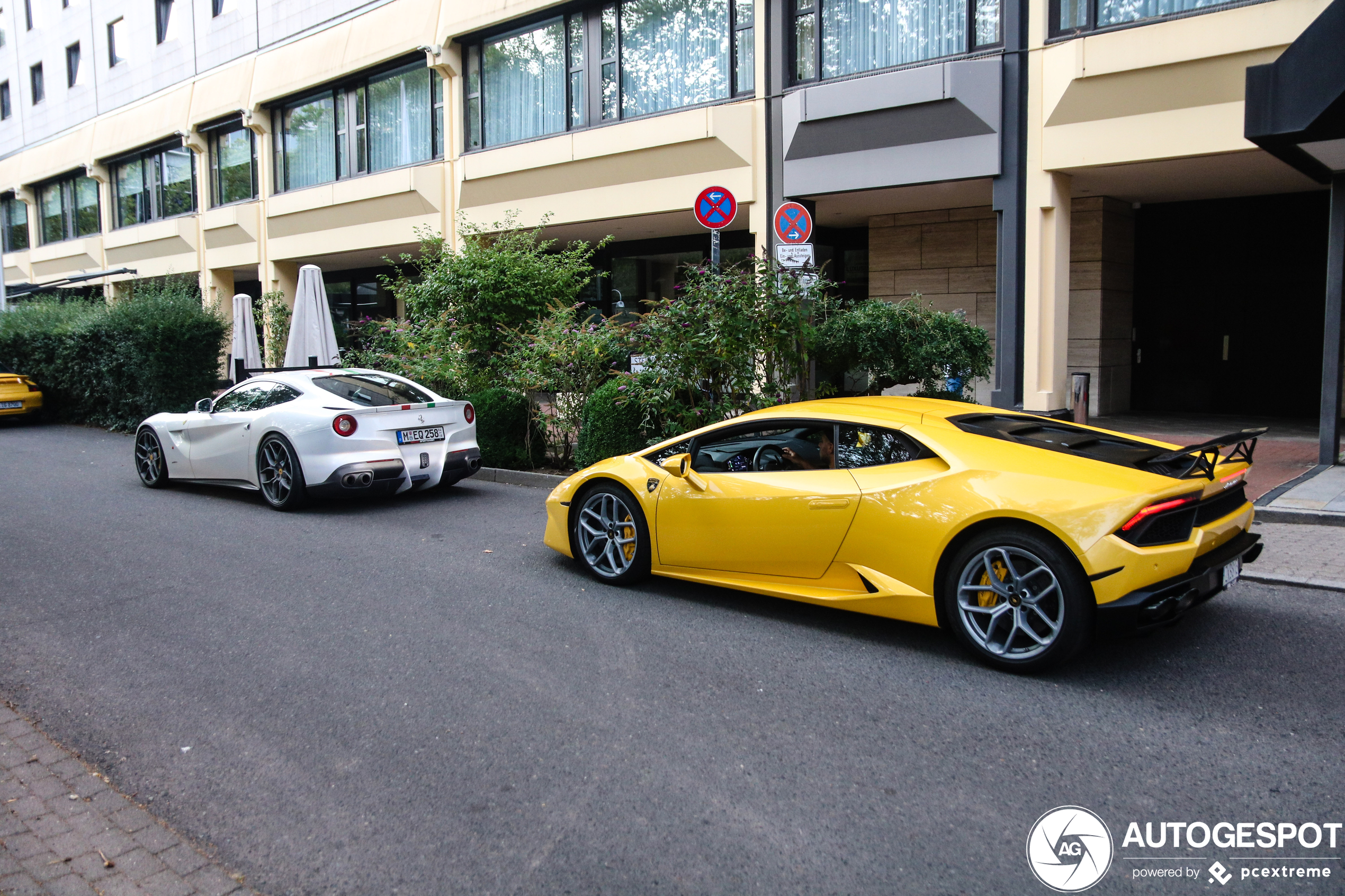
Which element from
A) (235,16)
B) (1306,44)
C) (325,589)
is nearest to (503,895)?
(325,589)

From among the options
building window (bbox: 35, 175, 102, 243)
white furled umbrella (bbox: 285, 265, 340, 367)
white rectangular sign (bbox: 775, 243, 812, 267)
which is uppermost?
building window (bbox: 35, 175, 102, 243)

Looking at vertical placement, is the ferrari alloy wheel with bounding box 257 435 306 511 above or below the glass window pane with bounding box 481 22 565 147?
below

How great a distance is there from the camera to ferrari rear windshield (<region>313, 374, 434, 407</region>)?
9.37 metres

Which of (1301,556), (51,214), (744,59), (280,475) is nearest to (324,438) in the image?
(280,475)

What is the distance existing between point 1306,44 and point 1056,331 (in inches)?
203

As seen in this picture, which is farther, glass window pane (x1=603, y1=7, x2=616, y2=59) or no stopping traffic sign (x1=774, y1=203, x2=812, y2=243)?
glass window pane (x1=603, y1=7, x2=616, y2=59)

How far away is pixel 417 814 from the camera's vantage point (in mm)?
3338

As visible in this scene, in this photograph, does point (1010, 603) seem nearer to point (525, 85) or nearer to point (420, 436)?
point (420, 436)

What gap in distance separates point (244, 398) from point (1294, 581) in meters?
9.27

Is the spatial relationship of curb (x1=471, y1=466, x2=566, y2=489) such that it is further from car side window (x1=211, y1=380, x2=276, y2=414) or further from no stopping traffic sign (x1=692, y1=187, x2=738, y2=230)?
no stopping traffic sign (x1=692, y1=187, x2=738, y2=230)

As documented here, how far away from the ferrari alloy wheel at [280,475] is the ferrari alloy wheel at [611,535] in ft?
12.3

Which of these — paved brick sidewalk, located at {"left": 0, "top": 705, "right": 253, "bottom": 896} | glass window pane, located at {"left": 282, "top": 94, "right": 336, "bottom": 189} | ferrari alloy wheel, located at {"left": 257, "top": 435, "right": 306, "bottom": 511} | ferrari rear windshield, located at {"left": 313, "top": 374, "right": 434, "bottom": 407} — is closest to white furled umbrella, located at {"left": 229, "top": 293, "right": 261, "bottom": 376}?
ferrari rear windshield, located at {"left": 313, "top": 374, "right": 434, "bottom": 407}

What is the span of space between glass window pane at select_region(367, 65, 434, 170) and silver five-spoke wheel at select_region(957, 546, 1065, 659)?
1863 centimetres

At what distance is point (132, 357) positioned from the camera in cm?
1722
